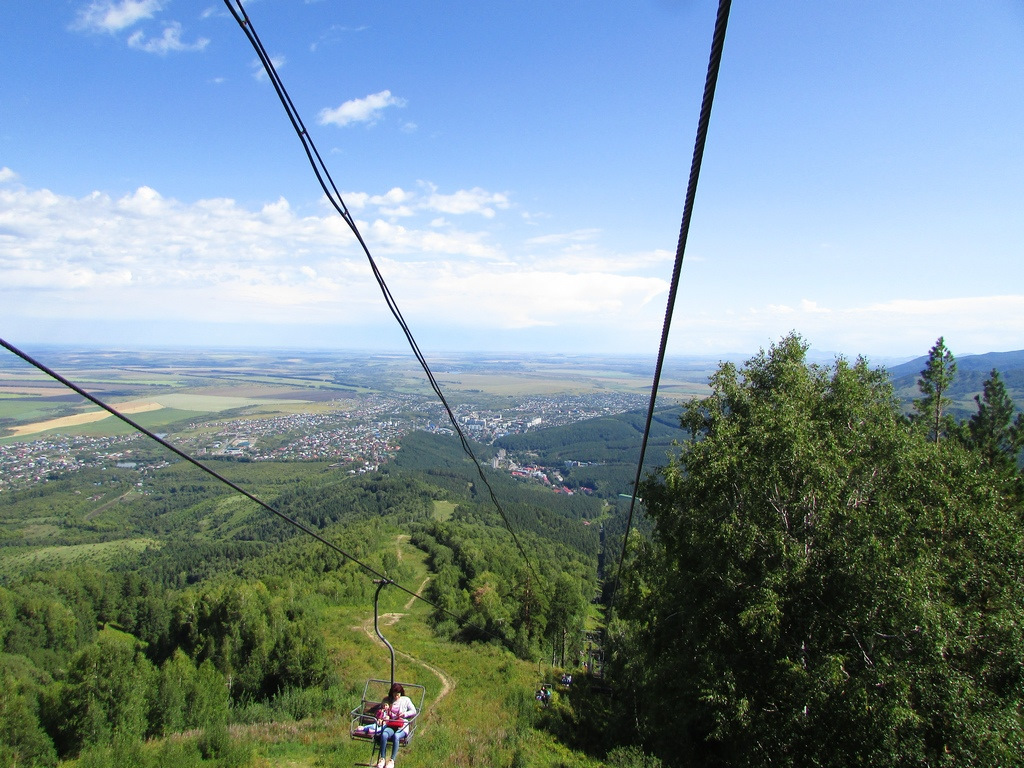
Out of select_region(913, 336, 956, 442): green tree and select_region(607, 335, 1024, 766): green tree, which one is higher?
select_region(913, 336, 956, 442): green tree

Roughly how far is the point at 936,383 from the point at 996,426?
753 cm

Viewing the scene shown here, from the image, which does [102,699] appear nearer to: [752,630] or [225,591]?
[225,591]

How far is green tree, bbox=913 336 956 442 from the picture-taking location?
23.6 meters

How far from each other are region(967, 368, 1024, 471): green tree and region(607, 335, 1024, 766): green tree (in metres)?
16.5

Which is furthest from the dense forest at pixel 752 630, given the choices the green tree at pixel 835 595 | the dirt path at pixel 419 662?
the dirt path at pixel 419 662

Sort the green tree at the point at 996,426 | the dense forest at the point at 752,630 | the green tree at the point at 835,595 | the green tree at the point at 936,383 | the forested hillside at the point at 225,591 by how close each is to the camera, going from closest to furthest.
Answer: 1. the green tree at the point at 835,595
2. the dense forest at the point at 752,630
3. the forested hillside at the point at 225,591
4. the green tree at the point at 936,383
5. the green tree at the point at 996,426

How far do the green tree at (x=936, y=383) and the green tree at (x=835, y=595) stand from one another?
10530mm

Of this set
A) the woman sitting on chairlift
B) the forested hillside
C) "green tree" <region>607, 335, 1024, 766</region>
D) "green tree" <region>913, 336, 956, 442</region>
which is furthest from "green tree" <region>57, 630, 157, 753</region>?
"green tree" <region>913, 336, 956, 442</region>

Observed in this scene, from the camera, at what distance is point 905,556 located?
37.4 ft

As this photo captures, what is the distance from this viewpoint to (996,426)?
27547mm

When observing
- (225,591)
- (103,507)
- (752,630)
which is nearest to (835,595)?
(752,630)

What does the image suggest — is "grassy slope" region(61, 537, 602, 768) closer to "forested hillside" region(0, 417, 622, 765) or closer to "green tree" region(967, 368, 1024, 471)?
"forested hillside" region(0, 417, 622, 765)

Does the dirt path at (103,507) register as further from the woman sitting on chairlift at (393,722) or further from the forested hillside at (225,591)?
the woman sitting on chairlift at (393,722)

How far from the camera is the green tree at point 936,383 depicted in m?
23.6
